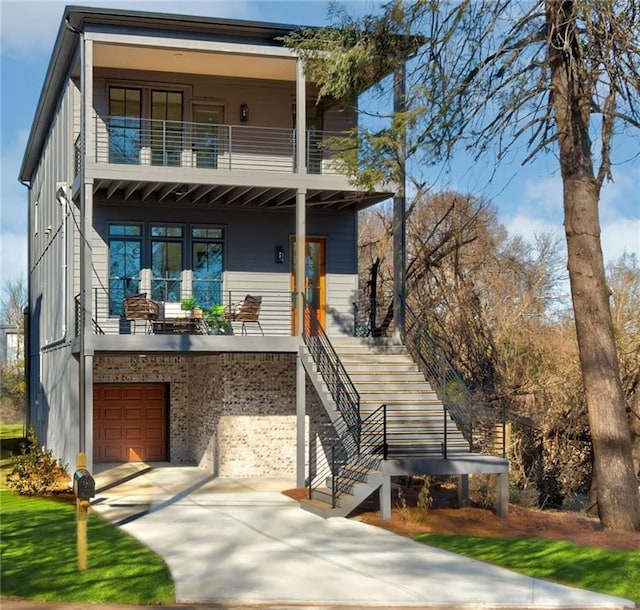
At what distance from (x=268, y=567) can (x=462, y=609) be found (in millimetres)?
2674

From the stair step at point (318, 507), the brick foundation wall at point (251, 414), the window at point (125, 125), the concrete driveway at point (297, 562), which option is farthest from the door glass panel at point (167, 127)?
the stair step at point (318, 507)

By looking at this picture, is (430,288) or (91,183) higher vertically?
(91,183)

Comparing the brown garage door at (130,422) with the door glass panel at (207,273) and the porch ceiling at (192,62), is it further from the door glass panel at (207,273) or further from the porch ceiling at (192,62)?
the porch ceiling at (192,62)

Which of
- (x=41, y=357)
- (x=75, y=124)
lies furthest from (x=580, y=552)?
(x=41, y=357)

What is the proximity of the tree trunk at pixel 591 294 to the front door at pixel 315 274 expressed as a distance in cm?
Answer: 840

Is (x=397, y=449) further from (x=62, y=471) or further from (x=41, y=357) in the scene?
(x=41, y=357)

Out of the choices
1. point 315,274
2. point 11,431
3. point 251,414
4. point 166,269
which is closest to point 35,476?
point 251,414

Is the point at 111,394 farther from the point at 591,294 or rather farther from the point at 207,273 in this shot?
the point at 591,294

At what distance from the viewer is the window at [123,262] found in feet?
69.9

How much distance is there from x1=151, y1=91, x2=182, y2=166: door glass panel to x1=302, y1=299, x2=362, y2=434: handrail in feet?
16.2

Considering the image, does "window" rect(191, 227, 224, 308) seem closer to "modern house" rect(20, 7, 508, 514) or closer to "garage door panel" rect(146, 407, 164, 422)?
"modern house" rect(20, 7, 508, 514)

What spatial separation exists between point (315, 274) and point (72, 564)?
12.1 metres

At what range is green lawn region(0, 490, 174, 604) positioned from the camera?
1014 centimetres

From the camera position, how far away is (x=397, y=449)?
1609 centimetres
